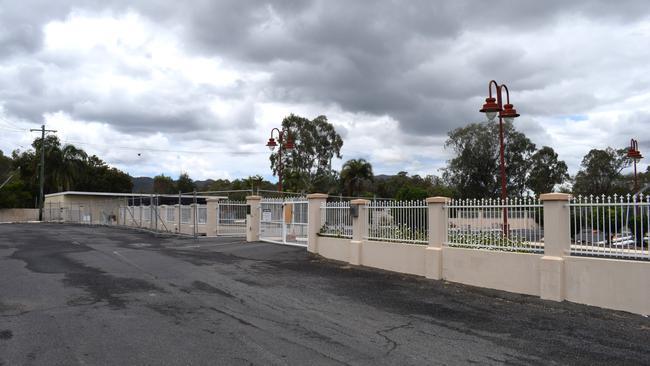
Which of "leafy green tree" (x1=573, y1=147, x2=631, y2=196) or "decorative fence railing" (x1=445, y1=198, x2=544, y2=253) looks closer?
"decorative fence railing" (x1=445, y1=198, x2=544, y2=253)

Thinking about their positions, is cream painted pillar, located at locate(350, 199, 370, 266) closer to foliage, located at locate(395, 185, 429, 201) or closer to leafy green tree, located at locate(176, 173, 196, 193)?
foliage, located at locate(395, 185, 429, 201)

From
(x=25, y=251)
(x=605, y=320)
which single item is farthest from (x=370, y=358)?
(x=25, y=251)

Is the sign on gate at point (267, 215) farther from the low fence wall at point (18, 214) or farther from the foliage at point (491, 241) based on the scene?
the low fence wall at point (18, 214)

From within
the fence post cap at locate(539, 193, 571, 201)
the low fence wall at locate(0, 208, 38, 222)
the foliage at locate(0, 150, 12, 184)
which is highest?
the foliage at locate(0, 150, 12, 184)

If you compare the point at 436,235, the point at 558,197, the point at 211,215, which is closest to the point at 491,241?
the point at 436,235

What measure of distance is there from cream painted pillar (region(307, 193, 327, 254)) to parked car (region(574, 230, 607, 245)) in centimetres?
972

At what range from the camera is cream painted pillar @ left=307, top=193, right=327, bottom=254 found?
728 inches

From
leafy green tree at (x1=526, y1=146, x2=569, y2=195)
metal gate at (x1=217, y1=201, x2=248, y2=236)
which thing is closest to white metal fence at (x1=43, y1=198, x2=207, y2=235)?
metal gate at (x1=217, y1=201, x2=248, y2=236)

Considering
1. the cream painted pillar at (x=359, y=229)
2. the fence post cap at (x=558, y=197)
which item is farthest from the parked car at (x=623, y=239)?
the cream painted pillar at (x=359, y=229)

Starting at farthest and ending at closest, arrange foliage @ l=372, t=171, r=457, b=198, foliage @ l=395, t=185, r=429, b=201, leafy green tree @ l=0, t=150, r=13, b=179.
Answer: leafy green tree @ l=0, t=150, r=13, b=179, foliage @ l=372, t=171, r=457, b=198, foliage @ l=395, t=185, r=429, b=201

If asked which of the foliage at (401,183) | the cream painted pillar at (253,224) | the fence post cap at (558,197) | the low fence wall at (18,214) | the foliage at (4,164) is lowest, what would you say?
the low fence wall at (18,214)

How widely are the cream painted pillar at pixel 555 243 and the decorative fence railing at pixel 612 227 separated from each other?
0.14 metres

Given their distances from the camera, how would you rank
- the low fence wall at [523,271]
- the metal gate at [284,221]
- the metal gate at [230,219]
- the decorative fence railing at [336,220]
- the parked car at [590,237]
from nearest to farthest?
the low fence wall at [523,271] → the parked car at [590,237] → the decorative fence railing at [336,220] → the metal gate at [284,221] → the metal gate at [230,219]

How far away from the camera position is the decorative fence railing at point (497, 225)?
10.8m
